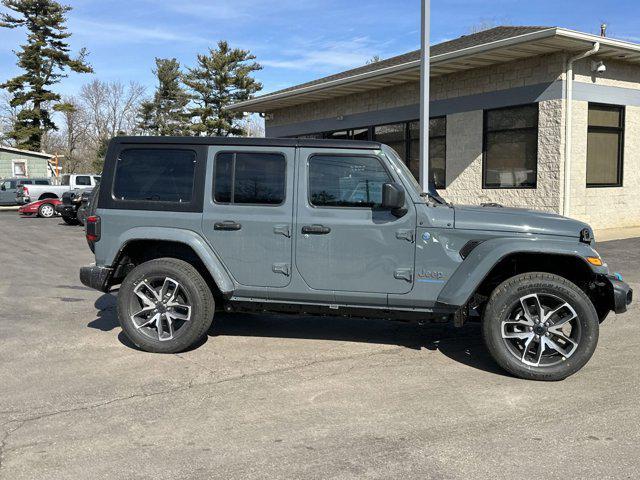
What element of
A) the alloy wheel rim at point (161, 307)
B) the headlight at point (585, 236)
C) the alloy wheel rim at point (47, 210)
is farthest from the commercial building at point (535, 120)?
the alloy wheel rim at point (47, 210)

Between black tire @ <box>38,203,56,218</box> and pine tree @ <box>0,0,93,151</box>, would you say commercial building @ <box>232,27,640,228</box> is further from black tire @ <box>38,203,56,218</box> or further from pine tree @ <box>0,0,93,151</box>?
pine tree @ <box>0,0,93,151</box>

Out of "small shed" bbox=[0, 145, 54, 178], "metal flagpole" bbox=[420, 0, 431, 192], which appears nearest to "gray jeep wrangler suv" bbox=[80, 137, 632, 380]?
"metal flagpole" bbox=[420, 0, 431, 192]

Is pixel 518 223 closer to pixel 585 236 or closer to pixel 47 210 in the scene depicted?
pixel 585 236

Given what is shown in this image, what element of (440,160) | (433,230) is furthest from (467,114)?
(433,230)

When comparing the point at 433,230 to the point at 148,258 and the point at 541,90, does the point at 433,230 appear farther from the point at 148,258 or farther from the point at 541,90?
the point at 541,90

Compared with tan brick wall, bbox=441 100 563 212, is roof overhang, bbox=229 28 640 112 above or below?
above

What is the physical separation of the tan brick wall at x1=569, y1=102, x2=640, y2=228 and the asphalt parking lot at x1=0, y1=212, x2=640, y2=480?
8.21 meters

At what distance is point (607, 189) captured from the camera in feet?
49.4

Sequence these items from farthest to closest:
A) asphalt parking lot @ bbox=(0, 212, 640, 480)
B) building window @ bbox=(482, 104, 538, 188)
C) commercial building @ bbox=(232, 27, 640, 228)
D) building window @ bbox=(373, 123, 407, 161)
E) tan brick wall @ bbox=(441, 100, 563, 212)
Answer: building window @ bbox=(373, 123, 407, 161) → building window @ bbox=(482, 104, 538, 188) → tan brick wall @ bbox=(441, 100, 563, 212) → commercial building @ bbox=(232, 27, 640, 228) → asphalt parking lot @ bbox=(0, 212, 640, 480)

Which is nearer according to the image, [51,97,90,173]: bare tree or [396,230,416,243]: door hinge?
[396,230,416,243]: door hinge

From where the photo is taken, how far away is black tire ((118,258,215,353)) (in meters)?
5.43

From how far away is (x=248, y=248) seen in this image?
541cm

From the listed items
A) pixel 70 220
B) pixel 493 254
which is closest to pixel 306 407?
pixel 493 254

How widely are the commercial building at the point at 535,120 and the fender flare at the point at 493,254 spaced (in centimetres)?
900
